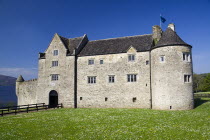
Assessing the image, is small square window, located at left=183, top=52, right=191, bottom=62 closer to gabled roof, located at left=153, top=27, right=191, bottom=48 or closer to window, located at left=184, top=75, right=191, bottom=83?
gabled roof, located at left=153, top=27, right=191, bottom=48

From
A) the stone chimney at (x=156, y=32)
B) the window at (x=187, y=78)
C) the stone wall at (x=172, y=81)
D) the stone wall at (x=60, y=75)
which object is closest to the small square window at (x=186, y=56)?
the stone wall at (x=172, y=81)

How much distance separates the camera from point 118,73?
2967 cm

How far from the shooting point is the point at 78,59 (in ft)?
107

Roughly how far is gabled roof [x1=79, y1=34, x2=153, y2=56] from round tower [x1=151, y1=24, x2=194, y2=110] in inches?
→ 130

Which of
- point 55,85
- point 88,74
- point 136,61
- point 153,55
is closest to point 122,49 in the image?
point 136,61

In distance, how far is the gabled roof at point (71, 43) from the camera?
33.9m

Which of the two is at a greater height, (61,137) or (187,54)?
(187,54)

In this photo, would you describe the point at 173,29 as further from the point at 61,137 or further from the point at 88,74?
the point at 61,137

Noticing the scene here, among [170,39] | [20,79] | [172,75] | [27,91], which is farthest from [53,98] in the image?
[170,39]

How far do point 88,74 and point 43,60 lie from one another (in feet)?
34.2

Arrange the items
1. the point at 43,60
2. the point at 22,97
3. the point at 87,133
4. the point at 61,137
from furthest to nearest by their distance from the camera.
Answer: the point at 22,97
the point at 43,60
the point at 87,133
the point at 61,137

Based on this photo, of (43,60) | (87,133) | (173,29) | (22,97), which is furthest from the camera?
(22,97)

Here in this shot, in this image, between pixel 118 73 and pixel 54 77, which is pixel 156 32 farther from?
pixel 54 77

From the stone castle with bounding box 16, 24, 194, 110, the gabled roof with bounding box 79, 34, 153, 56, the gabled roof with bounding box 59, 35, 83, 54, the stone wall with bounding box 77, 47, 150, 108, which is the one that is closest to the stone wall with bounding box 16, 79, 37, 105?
the stone castle with bounding box 16, 24, 194, 110
